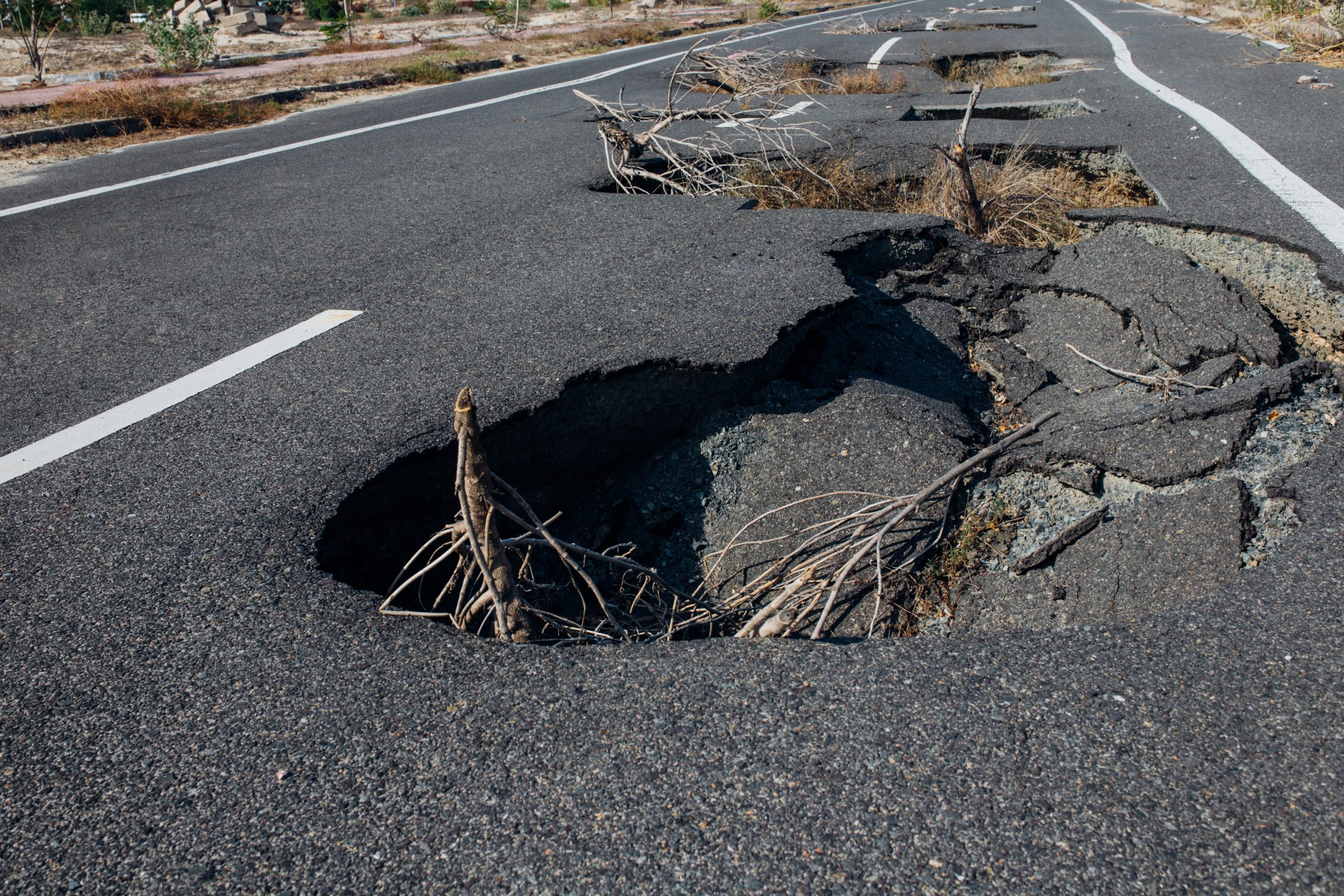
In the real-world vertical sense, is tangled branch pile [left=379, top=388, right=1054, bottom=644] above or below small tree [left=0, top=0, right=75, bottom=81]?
below

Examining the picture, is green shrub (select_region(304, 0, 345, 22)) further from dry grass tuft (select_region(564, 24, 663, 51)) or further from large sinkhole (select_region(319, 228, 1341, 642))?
large sinkhole (select_region(319, 228, 1341, 642))

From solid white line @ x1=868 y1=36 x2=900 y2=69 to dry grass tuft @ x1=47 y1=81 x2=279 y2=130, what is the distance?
7184mm

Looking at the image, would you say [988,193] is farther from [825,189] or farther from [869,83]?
[869,83]

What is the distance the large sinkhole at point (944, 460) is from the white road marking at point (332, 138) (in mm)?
2797

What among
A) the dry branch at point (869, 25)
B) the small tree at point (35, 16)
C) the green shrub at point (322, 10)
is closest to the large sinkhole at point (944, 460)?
the small tree at point (35, 16)

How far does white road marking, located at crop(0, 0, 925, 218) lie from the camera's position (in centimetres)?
538

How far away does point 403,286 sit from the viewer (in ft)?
12.6

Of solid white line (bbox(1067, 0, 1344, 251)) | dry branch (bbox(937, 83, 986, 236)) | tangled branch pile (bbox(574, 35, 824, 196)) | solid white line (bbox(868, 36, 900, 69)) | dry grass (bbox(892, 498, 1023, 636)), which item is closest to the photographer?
dry grass (bbox(892, 498, 1023, 636))

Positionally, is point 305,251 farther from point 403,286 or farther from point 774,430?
point 774,430

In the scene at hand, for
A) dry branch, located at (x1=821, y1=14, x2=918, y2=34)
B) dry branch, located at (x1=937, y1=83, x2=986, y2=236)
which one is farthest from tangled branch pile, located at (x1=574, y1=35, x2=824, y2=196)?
dry branch, located at (x1=821, y1=14, x2=918, y2=34)

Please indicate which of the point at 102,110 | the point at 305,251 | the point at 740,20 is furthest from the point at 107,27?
the point at 305,251

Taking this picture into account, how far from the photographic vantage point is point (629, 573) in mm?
3010

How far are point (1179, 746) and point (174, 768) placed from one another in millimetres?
1786

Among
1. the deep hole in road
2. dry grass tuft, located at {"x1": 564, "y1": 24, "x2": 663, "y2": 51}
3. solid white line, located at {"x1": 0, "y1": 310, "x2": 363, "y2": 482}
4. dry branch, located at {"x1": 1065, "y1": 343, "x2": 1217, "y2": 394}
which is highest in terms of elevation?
dry grass tuft, located at {"x1": 564, "y1": 24, "x2": 663, "y2": 51}
